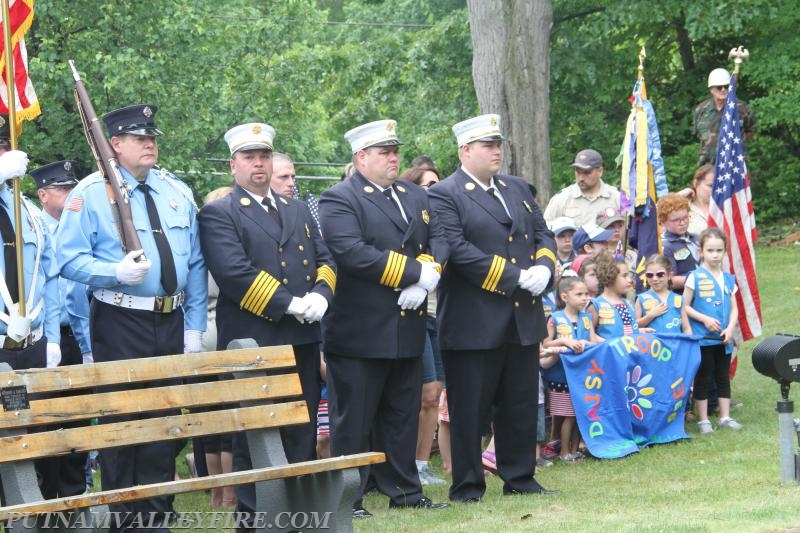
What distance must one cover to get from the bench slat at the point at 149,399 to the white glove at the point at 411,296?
4.85 feet

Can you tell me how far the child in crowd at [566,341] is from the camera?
365 inches

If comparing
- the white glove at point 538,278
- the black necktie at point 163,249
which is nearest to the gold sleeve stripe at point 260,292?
the black necktie at point 163,249

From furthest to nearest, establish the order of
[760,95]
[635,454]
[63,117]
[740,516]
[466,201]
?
[760,95] < [63,117] < [635,454] < [466,201] < [740,516]

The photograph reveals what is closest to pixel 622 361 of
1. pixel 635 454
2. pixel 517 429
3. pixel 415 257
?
pixel 635 454

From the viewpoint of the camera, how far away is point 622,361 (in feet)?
30.6

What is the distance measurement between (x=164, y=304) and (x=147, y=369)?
3.48 ft

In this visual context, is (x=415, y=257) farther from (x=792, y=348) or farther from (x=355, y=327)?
(x=792, y=348)

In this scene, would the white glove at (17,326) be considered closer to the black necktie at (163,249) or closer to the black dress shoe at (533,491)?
the black necktie at (163,249)

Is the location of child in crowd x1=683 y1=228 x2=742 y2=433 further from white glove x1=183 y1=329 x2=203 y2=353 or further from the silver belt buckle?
the silver belt buckle

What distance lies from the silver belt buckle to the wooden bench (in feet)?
2.26

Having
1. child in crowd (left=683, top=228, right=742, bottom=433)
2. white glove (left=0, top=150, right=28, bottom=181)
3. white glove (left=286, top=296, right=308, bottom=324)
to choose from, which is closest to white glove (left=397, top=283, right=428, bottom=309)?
white glove (left=286, top=296, right=308, bottom=324)

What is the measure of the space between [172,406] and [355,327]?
6.55 ft

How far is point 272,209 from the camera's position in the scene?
726 cm

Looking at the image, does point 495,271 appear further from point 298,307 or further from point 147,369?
point 147,369
